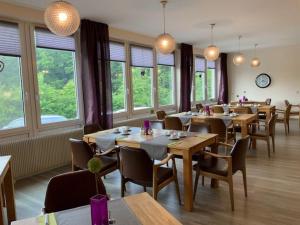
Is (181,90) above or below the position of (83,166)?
above

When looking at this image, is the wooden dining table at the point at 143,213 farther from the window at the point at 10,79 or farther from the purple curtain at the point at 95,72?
the purple curtain at the point at 95,72

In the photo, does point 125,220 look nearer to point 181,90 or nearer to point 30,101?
point 30,101

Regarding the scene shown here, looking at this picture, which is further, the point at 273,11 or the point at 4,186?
the point at 273,11

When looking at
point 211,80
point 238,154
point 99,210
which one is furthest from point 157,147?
point 211,80

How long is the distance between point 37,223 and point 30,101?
3.15 meters

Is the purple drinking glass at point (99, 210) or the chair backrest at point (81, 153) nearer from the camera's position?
the purple drinking glass at point (99, 210)

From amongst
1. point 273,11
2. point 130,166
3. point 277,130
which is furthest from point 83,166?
point 277,130

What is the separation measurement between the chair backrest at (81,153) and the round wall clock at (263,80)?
824cm

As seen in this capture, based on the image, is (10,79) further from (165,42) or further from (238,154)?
(238,154)

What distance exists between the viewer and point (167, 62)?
289 inches

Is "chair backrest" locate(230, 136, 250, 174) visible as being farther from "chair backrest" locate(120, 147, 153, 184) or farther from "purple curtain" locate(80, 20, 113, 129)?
"purple curtain" locate(80, 20, 113, 129)

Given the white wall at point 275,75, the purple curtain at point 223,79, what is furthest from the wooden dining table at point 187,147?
the white wall at point 275,75

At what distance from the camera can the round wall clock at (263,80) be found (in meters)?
9.41

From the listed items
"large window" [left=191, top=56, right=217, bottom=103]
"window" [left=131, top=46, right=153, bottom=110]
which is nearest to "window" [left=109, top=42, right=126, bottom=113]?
"window" [left=131, top=46, right=153, bottom=110]
